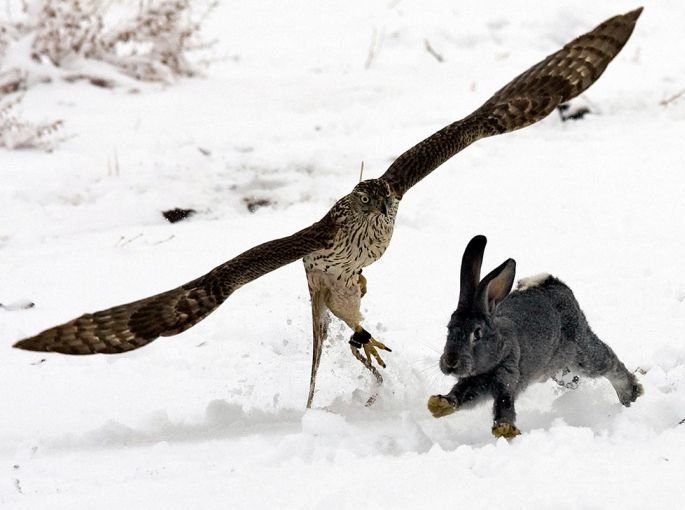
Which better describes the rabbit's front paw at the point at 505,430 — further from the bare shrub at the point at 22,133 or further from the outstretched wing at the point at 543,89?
the bare shrub at the point at 22,133

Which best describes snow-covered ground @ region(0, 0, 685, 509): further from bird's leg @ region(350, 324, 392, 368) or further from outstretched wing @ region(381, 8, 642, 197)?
outstretched wing @ region(381, 8, 642, 197)

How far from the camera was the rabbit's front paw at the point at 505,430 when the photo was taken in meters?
4.43

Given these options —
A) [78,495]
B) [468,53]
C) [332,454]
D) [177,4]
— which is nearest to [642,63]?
[468,53]

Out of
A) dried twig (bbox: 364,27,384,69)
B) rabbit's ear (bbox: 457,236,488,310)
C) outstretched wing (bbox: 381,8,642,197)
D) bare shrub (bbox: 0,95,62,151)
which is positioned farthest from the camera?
dried twig (bbox: 364,27,384,69)

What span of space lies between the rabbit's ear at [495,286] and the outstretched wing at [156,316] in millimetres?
857

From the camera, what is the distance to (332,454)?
434cm

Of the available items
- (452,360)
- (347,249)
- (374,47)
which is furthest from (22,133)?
(452,360)

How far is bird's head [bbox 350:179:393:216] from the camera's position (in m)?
4.98

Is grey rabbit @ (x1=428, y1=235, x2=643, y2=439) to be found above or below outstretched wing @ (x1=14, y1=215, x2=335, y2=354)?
below

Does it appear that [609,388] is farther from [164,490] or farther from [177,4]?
[177,4]

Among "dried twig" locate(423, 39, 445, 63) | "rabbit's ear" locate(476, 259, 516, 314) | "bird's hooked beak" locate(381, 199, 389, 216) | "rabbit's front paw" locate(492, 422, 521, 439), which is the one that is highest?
"dried twig" locate(423, 39, 445, 63)

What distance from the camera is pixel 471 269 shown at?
4.72m

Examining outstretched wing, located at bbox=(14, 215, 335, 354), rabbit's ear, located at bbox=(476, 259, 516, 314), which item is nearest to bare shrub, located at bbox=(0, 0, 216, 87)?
outstretched wing, located at bbox=(14, 215, 335, 354)

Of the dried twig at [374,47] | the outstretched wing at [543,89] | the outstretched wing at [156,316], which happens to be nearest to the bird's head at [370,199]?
the outstretched wing at [156,316]
